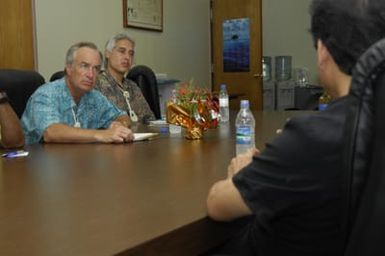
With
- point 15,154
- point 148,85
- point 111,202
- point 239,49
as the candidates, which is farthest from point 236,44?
point 111,202

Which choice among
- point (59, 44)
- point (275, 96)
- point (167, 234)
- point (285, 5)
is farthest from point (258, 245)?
point (285, 5)

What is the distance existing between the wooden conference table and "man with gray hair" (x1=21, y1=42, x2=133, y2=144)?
306 millimetres

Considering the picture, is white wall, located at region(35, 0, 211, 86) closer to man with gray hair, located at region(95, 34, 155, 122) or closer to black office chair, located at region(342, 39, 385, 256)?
man with gray hair, located at region(95, 34, 155, 122)

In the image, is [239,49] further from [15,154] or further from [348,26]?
[348,26]

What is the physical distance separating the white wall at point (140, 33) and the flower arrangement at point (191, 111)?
2.10 meters

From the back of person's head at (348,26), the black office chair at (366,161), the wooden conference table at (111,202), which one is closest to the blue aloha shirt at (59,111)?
the wooden conference table at (111,202)

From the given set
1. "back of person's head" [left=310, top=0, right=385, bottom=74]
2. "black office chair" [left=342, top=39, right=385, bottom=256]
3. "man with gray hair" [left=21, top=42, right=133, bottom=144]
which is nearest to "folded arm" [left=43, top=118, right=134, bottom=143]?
"man with gray hair" [left=21, top=42, right=133, bottom=144]

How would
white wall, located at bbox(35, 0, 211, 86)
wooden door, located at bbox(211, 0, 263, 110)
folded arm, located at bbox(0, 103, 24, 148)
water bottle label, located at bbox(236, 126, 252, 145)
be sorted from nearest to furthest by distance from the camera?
water bottle label, located at bbox(236, 126, 252, 145), folded arm, located at bbox(0, 103, 24, 148), white wall, located at bbox(35, 0, 211, 86), wooden door, located at bbox(211, 0, 263, 110)

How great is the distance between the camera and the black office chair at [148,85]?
12.8 ft

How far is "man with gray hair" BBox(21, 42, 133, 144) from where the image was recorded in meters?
2.15

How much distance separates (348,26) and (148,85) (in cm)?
308

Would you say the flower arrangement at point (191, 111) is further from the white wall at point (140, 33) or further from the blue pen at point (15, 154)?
the white wall at point (140, 33)

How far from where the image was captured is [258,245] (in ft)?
3.41

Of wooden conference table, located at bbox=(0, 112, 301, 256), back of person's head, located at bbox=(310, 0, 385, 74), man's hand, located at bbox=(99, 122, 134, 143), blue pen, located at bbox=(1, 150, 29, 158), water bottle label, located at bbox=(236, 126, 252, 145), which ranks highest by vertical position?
back of person's head, located at bbox=(310, 0, 385, 74)
